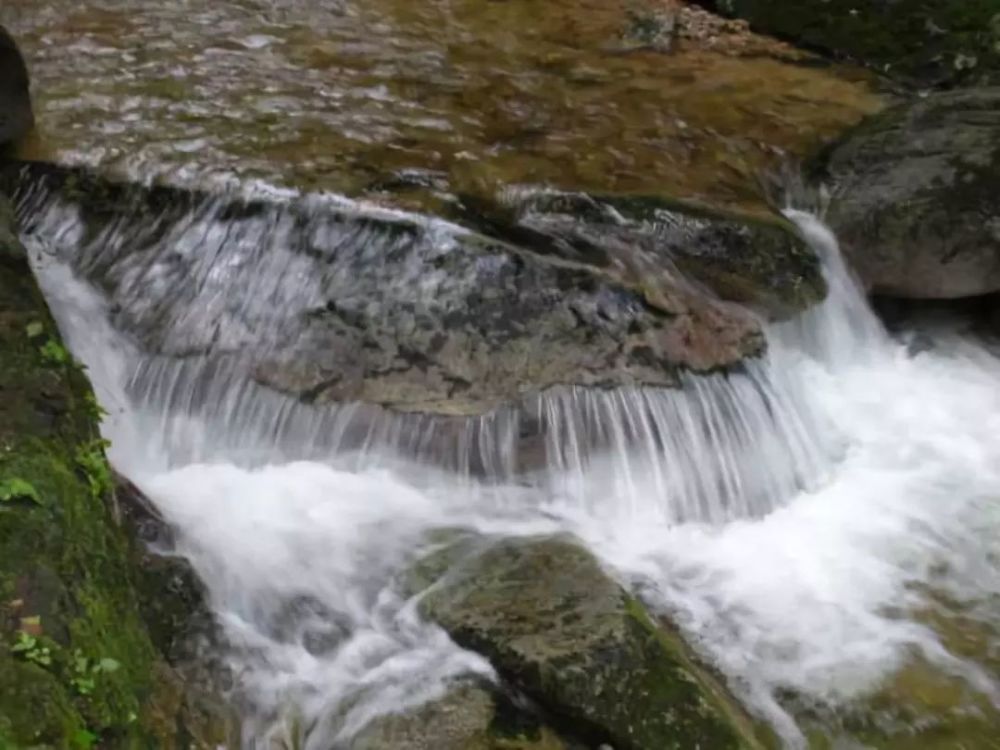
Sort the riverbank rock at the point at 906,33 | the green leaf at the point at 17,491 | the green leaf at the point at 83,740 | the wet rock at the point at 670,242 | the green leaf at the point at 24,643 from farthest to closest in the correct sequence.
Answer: the riverbank rock at the point at 906,33 → the wet rock at the point at 670,242 → the green leaf at the point at 17,491 → the green leaf at the point at 24,643 → the green leaf at the point at 83,740

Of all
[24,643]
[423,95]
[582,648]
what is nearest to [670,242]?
[423,95]

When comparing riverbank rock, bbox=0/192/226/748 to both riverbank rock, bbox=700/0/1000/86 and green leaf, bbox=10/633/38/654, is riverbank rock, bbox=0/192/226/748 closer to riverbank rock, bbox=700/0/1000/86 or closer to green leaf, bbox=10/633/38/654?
green leaf, bbox=10/633/38/654

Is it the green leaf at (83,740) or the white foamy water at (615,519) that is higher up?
the green leaf at (83,740)

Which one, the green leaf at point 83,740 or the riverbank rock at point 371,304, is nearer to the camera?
the green leaf at point 83,740

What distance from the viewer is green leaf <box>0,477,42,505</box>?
10.6 feet

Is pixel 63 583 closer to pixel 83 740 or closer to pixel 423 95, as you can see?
pixel 83 740

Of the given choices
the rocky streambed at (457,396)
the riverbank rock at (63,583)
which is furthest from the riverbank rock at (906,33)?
the riverbank rock at (63,583)

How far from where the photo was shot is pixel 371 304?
17.5 feet

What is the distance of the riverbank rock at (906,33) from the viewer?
8.32 m

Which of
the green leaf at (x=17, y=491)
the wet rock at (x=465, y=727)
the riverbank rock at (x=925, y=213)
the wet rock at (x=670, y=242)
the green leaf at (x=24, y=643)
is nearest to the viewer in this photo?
the green leaf at (x=24, y=643)

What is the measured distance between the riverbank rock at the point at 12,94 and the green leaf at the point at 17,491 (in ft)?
11.3

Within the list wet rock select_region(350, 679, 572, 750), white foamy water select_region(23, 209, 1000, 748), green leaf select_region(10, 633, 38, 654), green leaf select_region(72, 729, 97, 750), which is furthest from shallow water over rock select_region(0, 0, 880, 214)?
green leaf select_region(72, 729, 97, 750)

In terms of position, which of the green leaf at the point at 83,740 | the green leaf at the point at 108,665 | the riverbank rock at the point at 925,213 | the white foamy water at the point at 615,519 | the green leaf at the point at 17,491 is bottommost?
the white foamy water at the point at 615,519

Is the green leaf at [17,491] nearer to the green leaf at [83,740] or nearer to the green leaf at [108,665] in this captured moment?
the green leaf at [108,665]
